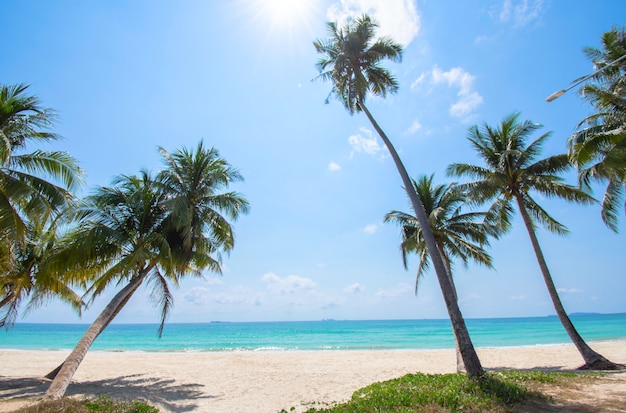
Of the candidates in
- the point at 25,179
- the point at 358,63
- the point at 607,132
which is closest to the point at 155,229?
the point at 25,179

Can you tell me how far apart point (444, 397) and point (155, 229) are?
988 centimetres

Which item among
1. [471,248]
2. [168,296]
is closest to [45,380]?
[168,296]

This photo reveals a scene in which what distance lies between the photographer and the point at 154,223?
11.3 m

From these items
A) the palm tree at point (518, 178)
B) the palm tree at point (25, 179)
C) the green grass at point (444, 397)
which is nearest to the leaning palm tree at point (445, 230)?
the palm tree at point (518, 178)

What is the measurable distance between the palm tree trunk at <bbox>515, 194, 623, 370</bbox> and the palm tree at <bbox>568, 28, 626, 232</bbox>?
235cm

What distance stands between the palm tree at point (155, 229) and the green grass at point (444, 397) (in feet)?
22.2

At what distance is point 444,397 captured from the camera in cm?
634

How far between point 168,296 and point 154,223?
2708 millimetres

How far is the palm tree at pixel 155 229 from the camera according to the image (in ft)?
32.7

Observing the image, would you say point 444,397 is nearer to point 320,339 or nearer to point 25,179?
point 25,179

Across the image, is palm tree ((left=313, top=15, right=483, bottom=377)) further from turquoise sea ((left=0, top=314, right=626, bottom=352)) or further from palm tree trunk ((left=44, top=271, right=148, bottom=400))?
turquoise sea ((left=0, top=314, right=626, bottom=352))

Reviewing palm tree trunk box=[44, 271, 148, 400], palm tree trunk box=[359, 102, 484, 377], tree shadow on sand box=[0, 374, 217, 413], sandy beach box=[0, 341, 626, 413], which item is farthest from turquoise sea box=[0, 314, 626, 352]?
palm tree trunk box=[44, 271, 148, 400]

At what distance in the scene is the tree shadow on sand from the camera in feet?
28.0

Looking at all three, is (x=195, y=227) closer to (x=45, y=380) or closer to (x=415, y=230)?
(x=45, y=380)
